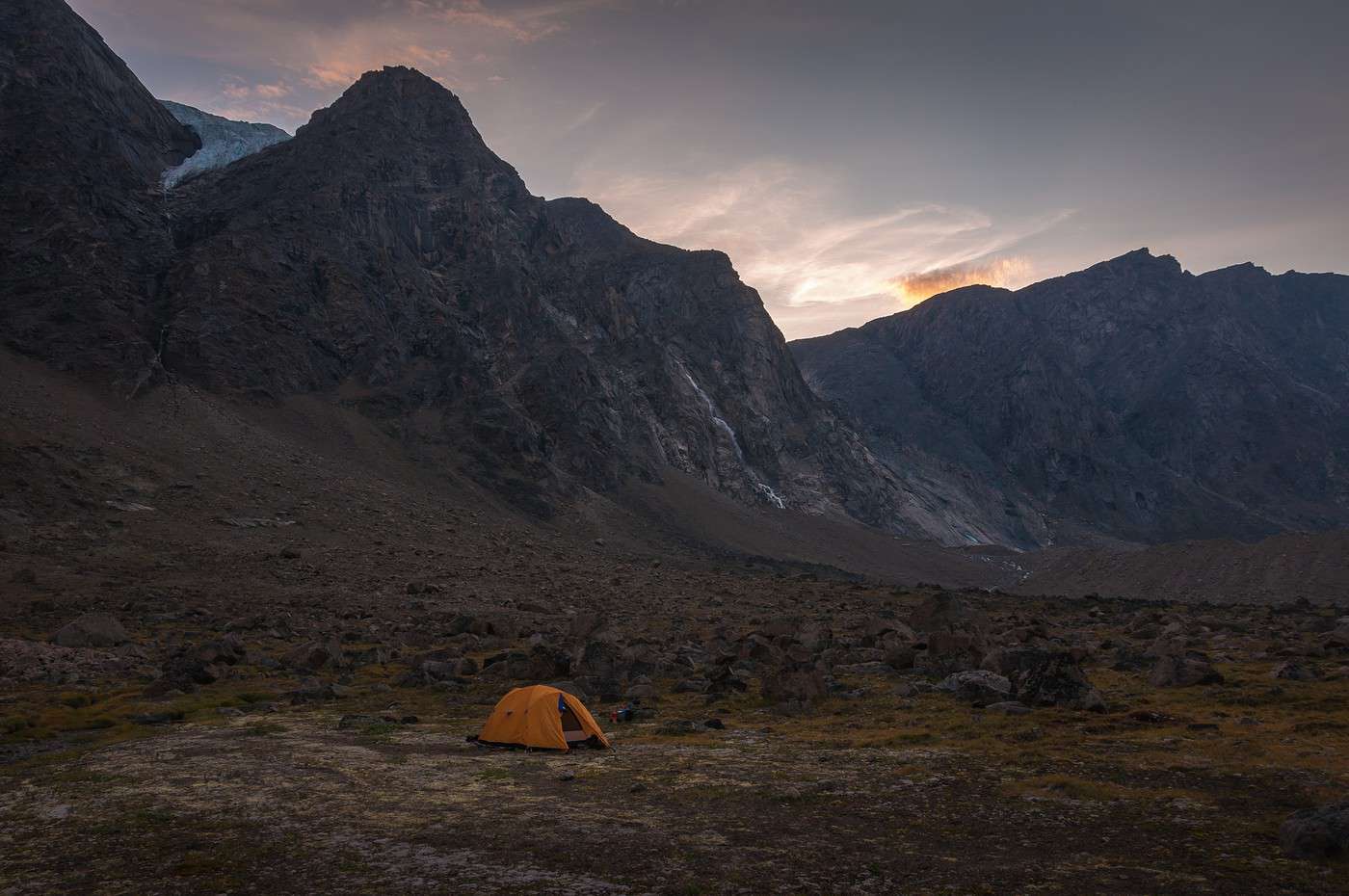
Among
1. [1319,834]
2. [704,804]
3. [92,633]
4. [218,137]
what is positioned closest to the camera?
[1319,834]

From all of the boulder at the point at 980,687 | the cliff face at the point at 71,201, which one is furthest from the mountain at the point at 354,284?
the boulder at the point at 980,687

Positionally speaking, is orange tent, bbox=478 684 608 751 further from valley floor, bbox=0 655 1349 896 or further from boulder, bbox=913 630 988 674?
boulder, bbox=913 630 988 674

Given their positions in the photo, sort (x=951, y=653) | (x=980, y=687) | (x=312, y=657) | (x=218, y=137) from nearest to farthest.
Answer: (x=980, y=687) < (x=951, y=653) < (x=312, y=657) < (x=218, y=137)

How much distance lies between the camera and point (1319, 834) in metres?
11.9

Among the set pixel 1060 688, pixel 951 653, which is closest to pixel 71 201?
pixel 951 653

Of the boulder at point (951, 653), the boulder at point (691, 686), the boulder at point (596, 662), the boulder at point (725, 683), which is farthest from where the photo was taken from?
the boulder at point (596, 662)

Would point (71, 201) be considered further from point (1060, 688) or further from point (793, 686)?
point (1060, 688)

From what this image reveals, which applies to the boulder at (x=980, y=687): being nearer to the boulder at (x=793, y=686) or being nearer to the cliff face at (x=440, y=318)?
the boulder at (x=793, y=686)

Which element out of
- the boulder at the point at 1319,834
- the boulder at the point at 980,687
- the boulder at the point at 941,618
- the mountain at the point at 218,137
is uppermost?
the mountain at the point at 218,137

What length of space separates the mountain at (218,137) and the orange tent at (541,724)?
147 meters

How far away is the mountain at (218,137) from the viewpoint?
→ 14512 cm

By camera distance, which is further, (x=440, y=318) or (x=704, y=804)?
(x=440, y=318)

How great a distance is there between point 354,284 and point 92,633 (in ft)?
327

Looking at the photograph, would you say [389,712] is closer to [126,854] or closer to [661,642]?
[126,854]
